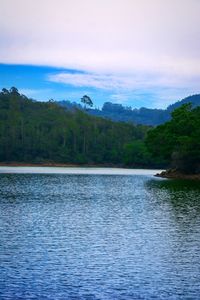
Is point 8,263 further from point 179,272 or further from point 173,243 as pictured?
point 173,243

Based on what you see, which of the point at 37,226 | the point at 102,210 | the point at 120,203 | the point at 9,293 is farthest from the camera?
the point at 120,203

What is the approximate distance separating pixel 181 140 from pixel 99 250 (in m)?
89.5

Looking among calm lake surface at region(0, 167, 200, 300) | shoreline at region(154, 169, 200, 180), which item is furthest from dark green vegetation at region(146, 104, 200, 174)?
calm lake surface at region(0, 167, 200, 300)

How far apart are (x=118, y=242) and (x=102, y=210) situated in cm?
1940

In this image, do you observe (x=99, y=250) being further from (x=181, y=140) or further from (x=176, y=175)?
(x=176, y=175)

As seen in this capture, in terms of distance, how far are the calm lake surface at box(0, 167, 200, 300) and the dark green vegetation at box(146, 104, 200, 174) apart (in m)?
57.5

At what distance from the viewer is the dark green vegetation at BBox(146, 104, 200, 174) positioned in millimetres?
120375

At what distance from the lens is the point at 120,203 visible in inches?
2554

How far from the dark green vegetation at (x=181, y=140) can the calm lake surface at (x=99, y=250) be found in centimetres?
5750

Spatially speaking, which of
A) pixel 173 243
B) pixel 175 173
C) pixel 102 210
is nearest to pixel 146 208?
pixel 102 210

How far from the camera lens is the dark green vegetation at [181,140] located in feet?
395

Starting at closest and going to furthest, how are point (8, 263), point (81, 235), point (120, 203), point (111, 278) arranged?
point (111, 278) < point (8, 263) < point (81, 235) < point (120, 203)

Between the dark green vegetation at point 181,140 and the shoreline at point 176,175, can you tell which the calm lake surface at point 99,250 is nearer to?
the dark green vegetation at point 181,140

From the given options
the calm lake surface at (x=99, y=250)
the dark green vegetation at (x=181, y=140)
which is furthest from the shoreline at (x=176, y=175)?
the calm lake surface at (x=99, y=250)
